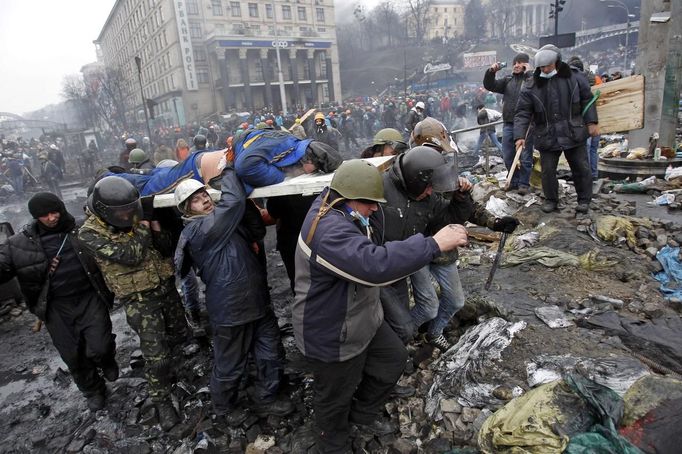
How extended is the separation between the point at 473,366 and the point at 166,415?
98.4 inches

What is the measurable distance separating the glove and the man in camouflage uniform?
8.95 ft

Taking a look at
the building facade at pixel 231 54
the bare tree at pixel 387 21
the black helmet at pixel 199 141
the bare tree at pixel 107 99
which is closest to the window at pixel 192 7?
the building facade at pixel 231 54

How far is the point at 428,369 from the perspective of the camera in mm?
3422

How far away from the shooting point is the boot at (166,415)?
337cm

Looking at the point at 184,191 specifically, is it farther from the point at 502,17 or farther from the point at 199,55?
the point at 502,17

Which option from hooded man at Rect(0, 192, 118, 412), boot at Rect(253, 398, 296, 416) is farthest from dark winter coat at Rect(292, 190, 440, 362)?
hooded man at Rect(0, 192, 118, 412)

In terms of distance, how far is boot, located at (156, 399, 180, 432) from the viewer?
11.1 ft

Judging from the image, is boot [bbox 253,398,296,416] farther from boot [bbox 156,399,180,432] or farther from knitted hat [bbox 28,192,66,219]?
knitted hat [bbox 28,192,66,219]

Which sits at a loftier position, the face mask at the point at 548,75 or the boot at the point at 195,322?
the face mask at the point at 548,75

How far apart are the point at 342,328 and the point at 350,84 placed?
59.2 meters

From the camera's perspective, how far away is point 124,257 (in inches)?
125

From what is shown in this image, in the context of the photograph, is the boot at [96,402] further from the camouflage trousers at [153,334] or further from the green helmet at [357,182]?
the green helmet at [357,182]

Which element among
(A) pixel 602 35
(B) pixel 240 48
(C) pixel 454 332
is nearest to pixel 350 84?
(B) pixel 240 48

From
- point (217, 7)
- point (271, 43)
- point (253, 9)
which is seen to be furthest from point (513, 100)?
point (253, 9)
